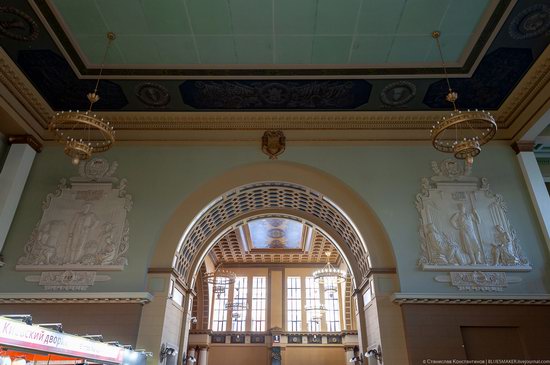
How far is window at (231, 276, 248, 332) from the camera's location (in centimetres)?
Result: 2261

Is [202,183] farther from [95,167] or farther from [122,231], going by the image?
[95,167]

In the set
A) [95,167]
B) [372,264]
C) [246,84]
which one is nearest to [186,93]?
[246,84]

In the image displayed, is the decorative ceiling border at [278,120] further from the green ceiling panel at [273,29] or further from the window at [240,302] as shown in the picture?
the window at [240,302]

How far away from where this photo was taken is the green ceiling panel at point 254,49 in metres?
8.50

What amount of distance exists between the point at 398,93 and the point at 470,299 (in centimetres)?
542

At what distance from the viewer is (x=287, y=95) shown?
32.9 ft

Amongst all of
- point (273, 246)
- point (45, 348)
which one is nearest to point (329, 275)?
point (273, 246)

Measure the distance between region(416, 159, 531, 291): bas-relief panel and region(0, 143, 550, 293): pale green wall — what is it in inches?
10.2

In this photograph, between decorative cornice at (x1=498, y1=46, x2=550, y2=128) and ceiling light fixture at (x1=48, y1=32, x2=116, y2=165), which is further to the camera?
decorative cornice at (x1=498, y1=46, x2=550, y2=128)

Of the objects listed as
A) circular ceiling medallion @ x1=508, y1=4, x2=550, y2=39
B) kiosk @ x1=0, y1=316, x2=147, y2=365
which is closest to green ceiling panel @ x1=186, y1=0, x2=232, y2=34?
circular ceiling medallion @ x1=508, y1=4, x2=550, y2=39

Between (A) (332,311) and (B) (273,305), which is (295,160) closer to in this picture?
(B) (273,305)

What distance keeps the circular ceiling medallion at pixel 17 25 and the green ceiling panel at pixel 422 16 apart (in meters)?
8.02

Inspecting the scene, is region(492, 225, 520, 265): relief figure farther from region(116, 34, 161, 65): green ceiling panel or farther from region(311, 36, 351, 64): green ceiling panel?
region(116, 34, 161, 65): green ceiling panel

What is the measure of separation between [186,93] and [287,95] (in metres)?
2.75
